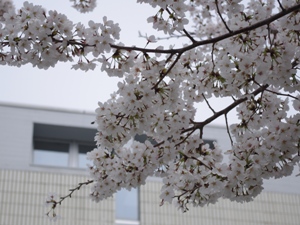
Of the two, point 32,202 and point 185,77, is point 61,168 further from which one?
point 185,77

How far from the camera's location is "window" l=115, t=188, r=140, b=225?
9383 millimetres

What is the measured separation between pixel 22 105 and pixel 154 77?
752cm

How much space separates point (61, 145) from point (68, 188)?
1131 mm

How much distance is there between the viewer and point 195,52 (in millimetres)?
3141

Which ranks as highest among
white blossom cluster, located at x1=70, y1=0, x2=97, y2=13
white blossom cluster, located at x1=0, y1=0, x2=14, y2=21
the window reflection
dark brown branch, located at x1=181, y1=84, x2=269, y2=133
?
the window reflection

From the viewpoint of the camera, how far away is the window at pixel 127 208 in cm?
938

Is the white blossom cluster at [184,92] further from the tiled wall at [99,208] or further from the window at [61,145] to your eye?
the window at [61,145]

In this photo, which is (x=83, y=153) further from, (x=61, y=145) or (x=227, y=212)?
(x=227, y=212)

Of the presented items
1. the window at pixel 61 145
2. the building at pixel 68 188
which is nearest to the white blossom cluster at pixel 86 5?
the building at pixel 68 188

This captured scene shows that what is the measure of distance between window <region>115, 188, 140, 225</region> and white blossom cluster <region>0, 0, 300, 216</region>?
6.20 metres

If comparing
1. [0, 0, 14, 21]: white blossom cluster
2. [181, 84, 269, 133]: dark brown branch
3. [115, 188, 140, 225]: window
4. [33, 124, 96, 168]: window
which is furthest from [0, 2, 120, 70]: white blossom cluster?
[33, 124, 96, 168]: window

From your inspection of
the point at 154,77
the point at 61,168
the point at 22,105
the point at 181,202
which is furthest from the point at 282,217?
the point at 154,77

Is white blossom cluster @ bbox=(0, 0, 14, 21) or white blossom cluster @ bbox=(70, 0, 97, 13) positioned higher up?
white blossom cluster @ bbox=(0, 0, 14, 21)

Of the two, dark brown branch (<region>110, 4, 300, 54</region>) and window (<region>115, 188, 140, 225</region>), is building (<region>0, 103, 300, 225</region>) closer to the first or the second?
window (<region>115, 188, 140, 225</region>)
